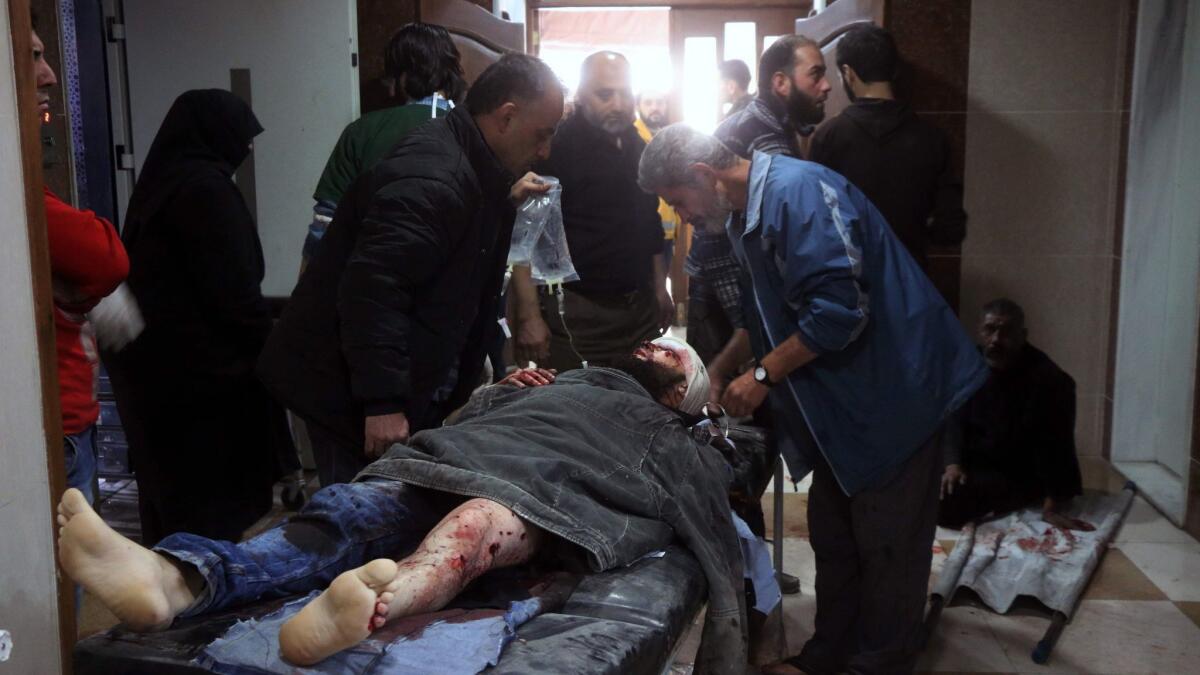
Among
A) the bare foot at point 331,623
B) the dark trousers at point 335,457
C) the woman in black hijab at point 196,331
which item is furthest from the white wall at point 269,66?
the bare foot at point 331,623

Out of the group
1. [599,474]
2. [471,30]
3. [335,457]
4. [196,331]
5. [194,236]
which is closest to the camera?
[599,474]

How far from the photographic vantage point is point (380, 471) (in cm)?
212

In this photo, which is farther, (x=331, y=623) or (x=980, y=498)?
(x=980, y=498)

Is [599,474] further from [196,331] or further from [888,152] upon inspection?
[888,152]

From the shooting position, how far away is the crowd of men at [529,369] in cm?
201

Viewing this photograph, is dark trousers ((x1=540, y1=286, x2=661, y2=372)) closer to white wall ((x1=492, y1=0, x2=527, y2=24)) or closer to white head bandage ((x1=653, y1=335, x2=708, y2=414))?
white head bandage ((x1=653, y1=335, x2=708, y2=414))

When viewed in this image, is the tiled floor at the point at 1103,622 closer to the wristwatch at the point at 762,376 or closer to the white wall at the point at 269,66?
the wristwatch at the point at 762,376

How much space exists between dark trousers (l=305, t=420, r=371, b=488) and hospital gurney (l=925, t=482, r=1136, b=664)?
1613mm

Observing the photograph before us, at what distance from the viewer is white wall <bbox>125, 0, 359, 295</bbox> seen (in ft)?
13.9

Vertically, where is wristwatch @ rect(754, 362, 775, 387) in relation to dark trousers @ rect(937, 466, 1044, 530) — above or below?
above

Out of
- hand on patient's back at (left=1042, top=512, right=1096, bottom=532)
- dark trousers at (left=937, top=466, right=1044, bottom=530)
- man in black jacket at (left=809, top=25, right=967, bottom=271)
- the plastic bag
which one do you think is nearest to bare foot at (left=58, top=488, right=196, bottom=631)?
the plastic bag

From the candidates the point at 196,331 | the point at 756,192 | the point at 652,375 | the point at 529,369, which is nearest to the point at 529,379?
the point at 529,369

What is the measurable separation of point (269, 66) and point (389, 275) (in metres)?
2.28

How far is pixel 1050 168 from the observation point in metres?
4.39
